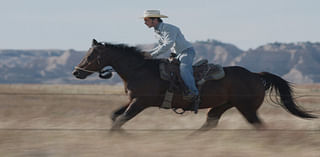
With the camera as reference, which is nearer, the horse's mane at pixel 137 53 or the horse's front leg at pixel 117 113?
the horse's front leg at pixel 117 113

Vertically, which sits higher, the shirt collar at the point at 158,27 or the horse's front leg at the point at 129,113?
the shirt collar at the point at 158,27

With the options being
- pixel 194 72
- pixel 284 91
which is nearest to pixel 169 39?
pixel 194 72

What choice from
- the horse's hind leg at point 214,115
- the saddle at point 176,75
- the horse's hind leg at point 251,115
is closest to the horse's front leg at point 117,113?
the saddle at point 176,75

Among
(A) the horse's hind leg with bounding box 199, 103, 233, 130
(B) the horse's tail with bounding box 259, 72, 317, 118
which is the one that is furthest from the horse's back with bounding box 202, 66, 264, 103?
(B) the horse's tail with bounding box 259, 72, 317, 118

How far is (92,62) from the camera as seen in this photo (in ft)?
28.0

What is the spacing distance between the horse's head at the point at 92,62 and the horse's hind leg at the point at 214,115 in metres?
2.16

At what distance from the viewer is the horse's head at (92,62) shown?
8547 mm

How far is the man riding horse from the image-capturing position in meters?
8.34

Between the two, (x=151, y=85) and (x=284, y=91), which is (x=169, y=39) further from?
(x=284, y=91)

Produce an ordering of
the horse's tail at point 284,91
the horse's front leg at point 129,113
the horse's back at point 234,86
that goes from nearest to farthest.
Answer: the horse's front leg at point 129,113 < the horse's back at point 234,86 < the horse's tail at point 284,91

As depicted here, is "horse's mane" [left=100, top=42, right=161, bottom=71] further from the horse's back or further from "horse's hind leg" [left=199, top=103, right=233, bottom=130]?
"horse's hind leg" [left=199, top=103, right=233, bottom=130]

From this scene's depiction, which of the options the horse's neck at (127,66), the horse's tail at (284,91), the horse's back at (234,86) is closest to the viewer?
Answer: the horse's neck at (127,66)

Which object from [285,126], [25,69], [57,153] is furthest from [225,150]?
[25,69]

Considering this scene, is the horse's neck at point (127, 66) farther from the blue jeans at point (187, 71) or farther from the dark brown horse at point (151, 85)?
the blue jeans at point (187, 71)
